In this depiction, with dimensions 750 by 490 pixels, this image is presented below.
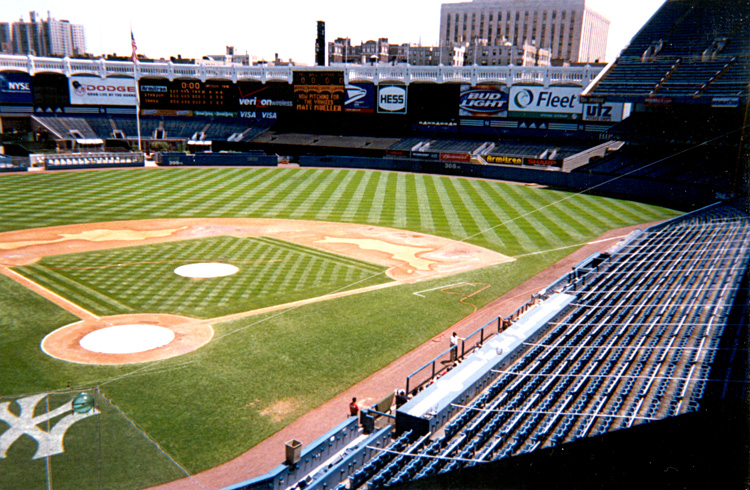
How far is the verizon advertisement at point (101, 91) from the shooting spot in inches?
2645

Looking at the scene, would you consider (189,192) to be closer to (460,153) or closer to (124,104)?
(460,153)

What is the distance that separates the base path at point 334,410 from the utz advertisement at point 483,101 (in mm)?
42296

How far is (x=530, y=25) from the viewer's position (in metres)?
153

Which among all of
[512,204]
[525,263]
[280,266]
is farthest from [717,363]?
[512,204]

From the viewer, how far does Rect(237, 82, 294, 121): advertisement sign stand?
6906cm

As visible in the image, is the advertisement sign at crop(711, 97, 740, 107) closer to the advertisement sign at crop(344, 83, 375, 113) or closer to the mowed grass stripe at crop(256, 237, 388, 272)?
the mowed grass stripe at crop(256, 237, 388, 272)

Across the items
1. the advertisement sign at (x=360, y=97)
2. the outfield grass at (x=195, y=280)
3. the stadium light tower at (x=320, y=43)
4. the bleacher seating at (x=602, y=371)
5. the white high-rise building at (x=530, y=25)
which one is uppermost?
the white high-rise building at (x=530, y=25)

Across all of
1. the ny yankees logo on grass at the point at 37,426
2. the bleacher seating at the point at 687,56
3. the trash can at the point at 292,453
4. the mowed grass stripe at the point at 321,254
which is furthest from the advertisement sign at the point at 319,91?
the trash can at the point at 292,453

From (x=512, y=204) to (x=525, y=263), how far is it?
50.2 feet

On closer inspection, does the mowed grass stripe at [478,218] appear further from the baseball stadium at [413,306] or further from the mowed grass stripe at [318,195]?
the mowed grass stripe at [318,195]

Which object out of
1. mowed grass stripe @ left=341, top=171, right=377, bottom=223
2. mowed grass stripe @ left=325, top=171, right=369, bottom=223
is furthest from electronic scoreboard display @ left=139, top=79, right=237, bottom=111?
mowed grass stripe @ left=341, top=171, right=377, bottom=223

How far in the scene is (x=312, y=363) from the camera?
14203 millimetres

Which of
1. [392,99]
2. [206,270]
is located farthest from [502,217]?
[392,99]

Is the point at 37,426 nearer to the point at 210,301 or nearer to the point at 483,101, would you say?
the point at 210,301
